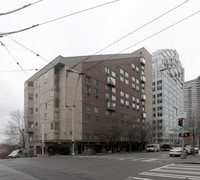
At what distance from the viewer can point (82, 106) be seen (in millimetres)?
46188

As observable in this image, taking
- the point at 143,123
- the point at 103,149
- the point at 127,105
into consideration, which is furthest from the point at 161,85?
the point at 103,149

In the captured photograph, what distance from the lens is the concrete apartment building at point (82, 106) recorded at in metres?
43.3

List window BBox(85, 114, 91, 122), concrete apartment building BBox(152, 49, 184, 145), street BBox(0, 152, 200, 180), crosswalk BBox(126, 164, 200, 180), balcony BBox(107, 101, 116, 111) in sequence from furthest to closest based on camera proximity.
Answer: concrete apartment building BBox(152, 49, 184, 145)
balcony BBox(107, 101, 116, 111)
window BBox(85, 114, 91, 122)
street BBox(0, 152, 200, 180)
crosswalk BBox(126, 164, 200, 180)

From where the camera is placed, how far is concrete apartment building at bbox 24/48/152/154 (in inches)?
1705

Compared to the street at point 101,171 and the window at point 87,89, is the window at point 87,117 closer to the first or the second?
the window at point 87,89

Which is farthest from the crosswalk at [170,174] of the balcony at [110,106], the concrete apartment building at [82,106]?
the balcony at [110,106]

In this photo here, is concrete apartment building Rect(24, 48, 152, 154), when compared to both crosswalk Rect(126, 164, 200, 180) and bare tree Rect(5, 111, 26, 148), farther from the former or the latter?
crosswalk Rect(126, 164, 200, 180)

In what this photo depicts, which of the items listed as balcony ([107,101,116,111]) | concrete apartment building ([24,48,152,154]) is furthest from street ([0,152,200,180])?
balcony ([107,101,116,111])

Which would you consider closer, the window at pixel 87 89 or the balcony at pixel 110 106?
the window at pixel 87 89

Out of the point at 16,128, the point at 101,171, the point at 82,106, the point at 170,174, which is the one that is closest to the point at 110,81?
the point at 82,106

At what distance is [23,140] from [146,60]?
4629 cm

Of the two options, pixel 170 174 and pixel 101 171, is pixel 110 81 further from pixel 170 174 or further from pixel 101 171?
pixel 170 174

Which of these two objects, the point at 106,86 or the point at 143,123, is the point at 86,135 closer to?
the point at 106,86

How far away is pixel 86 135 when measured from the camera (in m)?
46.2
